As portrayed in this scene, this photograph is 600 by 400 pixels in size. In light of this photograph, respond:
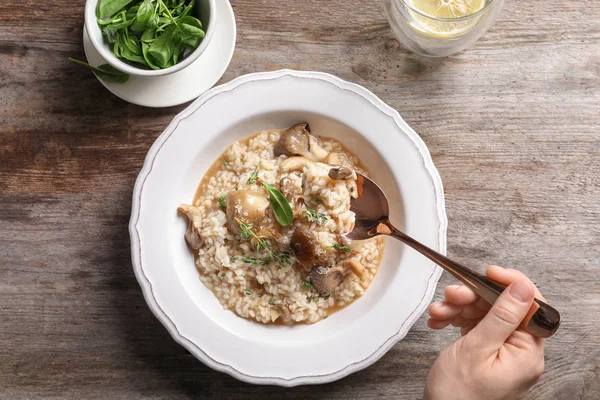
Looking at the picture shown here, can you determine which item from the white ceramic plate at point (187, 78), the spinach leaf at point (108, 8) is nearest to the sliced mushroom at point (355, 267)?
the white ceramic plate at point (187, 78)

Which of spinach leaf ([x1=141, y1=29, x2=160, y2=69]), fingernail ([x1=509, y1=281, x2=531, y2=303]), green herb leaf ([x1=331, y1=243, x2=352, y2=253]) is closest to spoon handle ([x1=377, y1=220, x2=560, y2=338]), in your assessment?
fingernail ([x1=509, y1=281, x2=531, y2=303])

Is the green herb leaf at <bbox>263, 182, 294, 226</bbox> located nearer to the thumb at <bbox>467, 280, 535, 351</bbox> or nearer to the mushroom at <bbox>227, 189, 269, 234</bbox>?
the mushroom at <bbox>227, 189, 269, 234</bbox>

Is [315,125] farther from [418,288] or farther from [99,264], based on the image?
[99,264]

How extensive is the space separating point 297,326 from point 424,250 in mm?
799

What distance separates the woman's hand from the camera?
96.2 inches

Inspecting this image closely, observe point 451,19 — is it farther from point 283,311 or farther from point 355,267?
point 283,311

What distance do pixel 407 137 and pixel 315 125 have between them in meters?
0.52

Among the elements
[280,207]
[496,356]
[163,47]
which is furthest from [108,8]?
[496,356]

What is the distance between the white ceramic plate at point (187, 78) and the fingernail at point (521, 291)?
6.18 ft

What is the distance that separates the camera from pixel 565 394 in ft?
10.6

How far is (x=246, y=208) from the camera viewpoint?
283cm

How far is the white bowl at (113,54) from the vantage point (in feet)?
9.24

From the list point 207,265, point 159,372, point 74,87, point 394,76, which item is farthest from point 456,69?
point 159,372

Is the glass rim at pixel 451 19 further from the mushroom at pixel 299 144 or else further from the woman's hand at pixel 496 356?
the woman's hand at pixel 496 356
